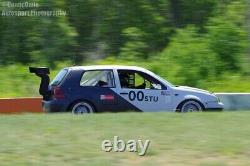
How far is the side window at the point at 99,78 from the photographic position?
1450 centimetres

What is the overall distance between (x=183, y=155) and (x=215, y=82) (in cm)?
1398

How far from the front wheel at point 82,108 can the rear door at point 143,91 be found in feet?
2.56

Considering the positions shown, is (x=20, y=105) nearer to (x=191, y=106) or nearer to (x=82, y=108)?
(x=82, y=108)

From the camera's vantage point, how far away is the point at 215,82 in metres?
21.5

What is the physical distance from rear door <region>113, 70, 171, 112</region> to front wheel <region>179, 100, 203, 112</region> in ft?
1.16

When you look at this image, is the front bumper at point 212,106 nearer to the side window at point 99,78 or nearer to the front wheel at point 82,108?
the side window at point 99,78

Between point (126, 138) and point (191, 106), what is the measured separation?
6.65m

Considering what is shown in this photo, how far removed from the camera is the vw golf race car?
46.9 ft

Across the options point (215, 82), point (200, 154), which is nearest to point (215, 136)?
point (200, 154)

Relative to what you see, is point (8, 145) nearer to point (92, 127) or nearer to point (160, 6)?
point (92, 127)

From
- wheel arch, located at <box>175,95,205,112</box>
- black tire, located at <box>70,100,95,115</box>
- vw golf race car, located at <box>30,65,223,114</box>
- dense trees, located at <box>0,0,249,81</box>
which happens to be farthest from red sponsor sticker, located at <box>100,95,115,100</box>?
dense trees, located at <box>0,0,249,81</box>

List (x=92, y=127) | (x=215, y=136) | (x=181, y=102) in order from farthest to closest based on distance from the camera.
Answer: (x=181, y=102), (x=92, y=127), (x=215, y=136)

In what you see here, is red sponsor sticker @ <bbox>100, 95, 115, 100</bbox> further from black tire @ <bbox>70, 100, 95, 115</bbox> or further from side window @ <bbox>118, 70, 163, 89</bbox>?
side window @ <bbox>118, 70, 163, 89</bbox>

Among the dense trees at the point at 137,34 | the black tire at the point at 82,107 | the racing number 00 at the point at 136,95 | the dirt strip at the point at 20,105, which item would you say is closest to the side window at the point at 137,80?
the racing number 00 at the point at 136,95
